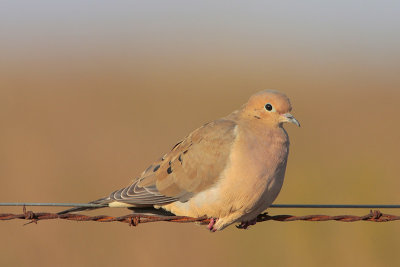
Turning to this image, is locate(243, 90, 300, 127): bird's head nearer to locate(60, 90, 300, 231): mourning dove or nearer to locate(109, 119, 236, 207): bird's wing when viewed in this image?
locate(60, 90, 300, 231): mourning dove

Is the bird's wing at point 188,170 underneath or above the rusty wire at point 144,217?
above

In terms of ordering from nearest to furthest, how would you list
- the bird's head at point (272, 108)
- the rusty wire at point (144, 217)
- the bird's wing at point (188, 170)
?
1. the rusty wire at point (144, 217)
2. the bird's wing at point (188, 170)
3. the bird's head at point (272, 108)

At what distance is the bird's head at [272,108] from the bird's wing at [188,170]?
0.20 metres

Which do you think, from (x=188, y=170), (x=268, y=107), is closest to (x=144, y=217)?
(x=188, y=170)

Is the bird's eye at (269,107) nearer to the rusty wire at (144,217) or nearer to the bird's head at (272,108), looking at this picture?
the bird's head at (272,108)

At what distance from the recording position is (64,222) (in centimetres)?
933

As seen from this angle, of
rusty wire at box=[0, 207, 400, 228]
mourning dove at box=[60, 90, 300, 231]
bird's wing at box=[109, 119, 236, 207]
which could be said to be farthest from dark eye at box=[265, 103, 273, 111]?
rusty wire at box=[0, 207, 400, 228]

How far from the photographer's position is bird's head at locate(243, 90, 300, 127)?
17.6ft

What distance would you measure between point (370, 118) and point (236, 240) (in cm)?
732

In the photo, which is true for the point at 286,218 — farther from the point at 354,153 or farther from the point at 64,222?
the point at 354,153

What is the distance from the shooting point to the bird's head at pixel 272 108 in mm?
5352

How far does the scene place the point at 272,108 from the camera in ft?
17.6

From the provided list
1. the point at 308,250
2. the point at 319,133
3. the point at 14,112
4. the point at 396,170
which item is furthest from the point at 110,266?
the point at 14,112

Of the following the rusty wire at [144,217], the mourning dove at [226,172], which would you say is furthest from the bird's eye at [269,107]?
the rusty wire at [144,217]
